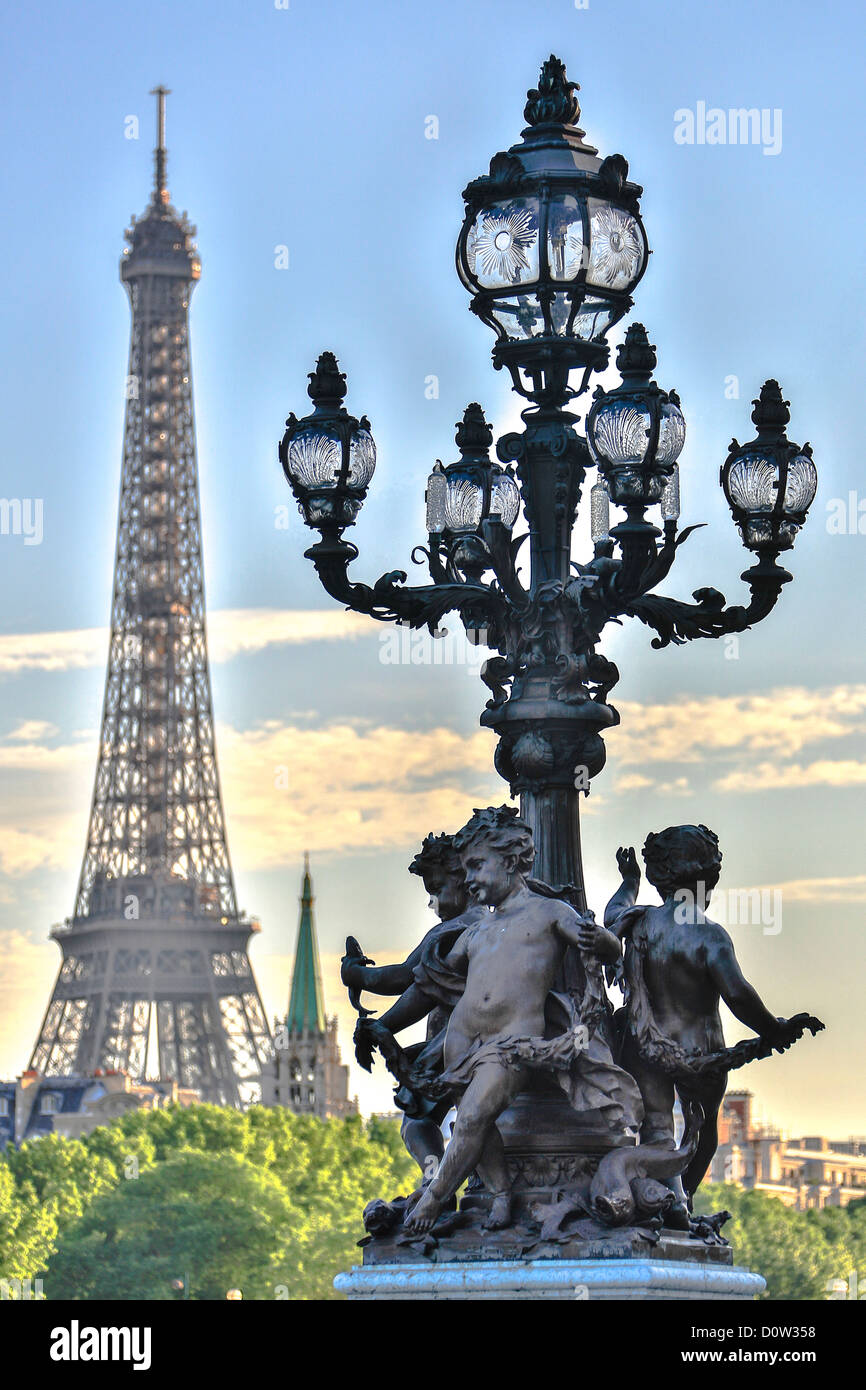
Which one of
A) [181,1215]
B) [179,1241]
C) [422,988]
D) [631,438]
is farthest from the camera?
[181,1215]

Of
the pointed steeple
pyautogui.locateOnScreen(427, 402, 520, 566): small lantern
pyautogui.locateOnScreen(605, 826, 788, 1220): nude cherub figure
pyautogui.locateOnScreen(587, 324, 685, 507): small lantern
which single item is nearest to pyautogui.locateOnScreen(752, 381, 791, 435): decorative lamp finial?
pyautogui.locateOnScreen(587, 324, 685, 507): small lantern

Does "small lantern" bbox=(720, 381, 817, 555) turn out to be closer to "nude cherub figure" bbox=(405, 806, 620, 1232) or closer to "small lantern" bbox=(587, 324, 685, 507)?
"small lantern" bbox=(587, 324, 685, 507)

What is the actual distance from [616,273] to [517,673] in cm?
234

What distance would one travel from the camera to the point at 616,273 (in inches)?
903

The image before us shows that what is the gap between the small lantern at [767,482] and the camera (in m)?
22.9

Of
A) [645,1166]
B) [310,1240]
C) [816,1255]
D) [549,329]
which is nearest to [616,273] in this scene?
[549,329]

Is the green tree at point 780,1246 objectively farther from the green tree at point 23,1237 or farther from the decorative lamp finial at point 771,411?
the decorative lamp finial at point 771,411

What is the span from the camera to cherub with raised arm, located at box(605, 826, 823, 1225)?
2148cm

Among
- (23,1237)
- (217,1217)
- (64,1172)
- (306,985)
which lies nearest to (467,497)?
(23,1237)

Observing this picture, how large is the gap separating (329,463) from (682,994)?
3.71 metres

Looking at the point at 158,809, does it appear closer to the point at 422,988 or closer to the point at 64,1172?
the point at 64,1172

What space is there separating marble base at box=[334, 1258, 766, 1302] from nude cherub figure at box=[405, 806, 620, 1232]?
1.10 ft

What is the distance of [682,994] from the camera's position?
2170 cm
